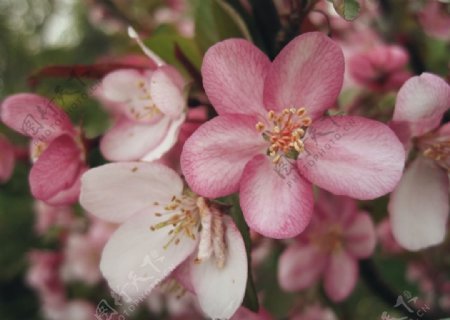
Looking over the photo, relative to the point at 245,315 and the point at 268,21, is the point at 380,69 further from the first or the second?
the point at 245,315

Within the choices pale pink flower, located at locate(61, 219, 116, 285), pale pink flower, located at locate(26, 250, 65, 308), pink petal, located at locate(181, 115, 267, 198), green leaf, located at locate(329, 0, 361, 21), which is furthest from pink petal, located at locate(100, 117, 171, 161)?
pale pink flower, located at locate(26, 250, 65, 308)

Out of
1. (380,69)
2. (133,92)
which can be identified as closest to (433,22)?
(380,69)

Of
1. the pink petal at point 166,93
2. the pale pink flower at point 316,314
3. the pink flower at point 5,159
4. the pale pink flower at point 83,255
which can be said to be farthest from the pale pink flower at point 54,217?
the pink petal at point 166,93

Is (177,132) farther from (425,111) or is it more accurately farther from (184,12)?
(184,12)

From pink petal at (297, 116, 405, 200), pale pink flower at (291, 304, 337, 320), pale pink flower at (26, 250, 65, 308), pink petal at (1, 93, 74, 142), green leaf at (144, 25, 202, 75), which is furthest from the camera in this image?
pale pink flower at (26, 250, 65, 308)

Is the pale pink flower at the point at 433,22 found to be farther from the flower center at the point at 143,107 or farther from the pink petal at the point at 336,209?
the flower center at the point at 143,107

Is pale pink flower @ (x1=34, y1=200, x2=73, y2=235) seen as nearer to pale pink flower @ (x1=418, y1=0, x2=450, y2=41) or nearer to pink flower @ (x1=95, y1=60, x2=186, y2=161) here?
pink flower @ (x1=95, y1=60, x2=186, y2=161)
